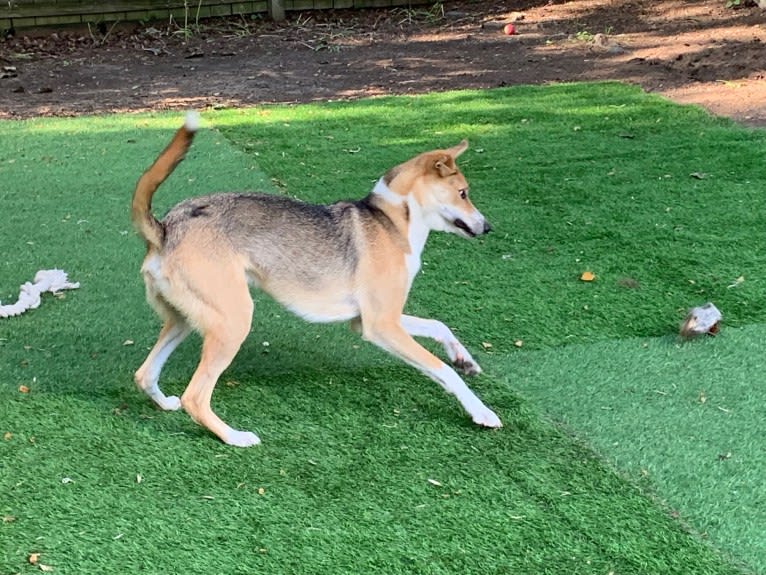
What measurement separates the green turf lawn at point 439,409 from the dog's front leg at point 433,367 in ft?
0.30

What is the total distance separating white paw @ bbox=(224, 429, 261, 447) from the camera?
11.1 ft

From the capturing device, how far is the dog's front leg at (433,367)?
352 centimetres

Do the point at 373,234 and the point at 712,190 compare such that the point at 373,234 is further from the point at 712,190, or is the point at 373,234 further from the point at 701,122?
the point at 701,122

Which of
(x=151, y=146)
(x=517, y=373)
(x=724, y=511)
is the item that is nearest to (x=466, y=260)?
(x=517, y=373)

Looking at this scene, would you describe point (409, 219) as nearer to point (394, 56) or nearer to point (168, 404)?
point (168, 404)

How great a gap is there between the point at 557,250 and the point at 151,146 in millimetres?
4007

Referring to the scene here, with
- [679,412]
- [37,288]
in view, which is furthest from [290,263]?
[37,288]

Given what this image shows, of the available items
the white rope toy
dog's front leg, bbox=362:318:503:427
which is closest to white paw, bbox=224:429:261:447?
dog's front leg, bbox=362:318:503:427

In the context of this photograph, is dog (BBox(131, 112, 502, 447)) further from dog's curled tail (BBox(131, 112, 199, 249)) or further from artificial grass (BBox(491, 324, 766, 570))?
artificial grass (BBox(491, 324, 766, 570))

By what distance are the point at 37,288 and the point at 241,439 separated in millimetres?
1833

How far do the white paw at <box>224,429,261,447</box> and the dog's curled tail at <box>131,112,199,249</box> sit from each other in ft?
2.49

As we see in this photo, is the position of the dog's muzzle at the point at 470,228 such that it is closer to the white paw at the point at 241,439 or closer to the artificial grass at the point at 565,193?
the artificial grass at the point at 565,193

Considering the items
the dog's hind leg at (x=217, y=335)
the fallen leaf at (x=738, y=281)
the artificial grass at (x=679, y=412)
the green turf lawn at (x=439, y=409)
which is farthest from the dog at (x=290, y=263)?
the fallen leaf at (x=738, y=281)

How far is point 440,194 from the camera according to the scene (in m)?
3.73
